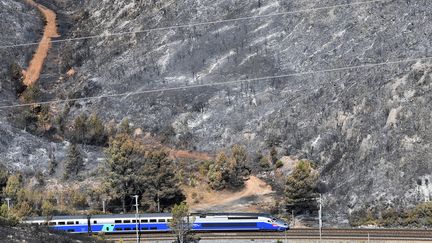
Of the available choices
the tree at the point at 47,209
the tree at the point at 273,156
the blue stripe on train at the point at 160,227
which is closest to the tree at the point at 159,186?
the blue stripe on train at the point at 160,227

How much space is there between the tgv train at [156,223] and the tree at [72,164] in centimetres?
1567

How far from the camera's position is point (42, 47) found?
406ft

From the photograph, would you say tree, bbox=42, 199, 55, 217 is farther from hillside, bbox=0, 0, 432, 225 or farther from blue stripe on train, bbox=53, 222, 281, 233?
hillside, bbox=0, 0, 432, 225

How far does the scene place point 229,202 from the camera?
85.6 m

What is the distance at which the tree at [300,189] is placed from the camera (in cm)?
7985

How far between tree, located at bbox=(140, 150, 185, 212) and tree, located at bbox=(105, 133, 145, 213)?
1024mm

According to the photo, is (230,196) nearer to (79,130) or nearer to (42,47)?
(79,130)

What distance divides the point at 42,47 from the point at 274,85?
40341mm

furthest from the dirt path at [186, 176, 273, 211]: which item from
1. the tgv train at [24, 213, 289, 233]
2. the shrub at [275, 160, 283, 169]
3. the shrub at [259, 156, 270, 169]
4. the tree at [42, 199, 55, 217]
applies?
the tree at [42, 199, 55, 217]

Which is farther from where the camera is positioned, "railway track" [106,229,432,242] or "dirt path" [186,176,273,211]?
"dirt path" [186,176,273,211]

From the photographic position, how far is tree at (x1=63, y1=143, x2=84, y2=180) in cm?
9050

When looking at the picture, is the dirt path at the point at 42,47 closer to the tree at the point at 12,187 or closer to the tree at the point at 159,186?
the tree at the point at 12,187

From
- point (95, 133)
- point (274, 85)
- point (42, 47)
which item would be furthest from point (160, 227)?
point (42, 47)

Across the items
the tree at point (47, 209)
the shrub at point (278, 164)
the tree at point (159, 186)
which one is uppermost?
the shrub at point (278, 164)
